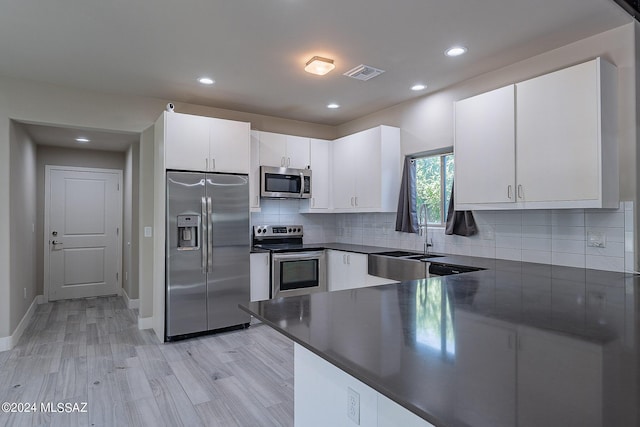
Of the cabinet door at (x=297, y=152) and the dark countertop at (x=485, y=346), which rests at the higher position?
the cabinet door at (x=297, y=152)

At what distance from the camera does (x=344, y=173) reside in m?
4.76

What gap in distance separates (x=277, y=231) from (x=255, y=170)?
2.92ft

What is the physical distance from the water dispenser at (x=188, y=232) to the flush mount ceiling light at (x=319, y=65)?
74.2 inches

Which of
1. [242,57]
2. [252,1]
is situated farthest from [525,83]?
[242,57]

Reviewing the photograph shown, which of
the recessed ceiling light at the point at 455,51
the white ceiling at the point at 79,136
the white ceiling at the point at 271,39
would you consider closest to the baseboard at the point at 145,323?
the white ceiling at the point at 79,136

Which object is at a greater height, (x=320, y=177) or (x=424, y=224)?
(x=320, y=177)

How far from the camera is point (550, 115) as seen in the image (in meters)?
2.59

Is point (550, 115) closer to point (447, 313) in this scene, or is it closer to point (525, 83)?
point (525, 83)

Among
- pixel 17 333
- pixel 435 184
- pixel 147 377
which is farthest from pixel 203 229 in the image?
pixel 435 184

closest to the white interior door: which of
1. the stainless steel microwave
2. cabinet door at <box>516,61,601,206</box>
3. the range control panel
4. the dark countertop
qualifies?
the range control panel

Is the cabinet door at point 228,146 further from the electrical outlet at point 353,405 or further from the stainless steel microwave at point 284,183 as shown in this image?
Answer: the electrical outlet at point 353,405

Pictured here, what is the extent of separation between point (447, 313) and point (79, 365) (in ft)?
10.7

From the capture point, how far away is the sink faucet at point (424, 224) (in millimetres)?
3947

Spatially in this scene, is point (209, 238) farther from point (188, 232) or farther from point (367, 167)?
point (367, 167)
